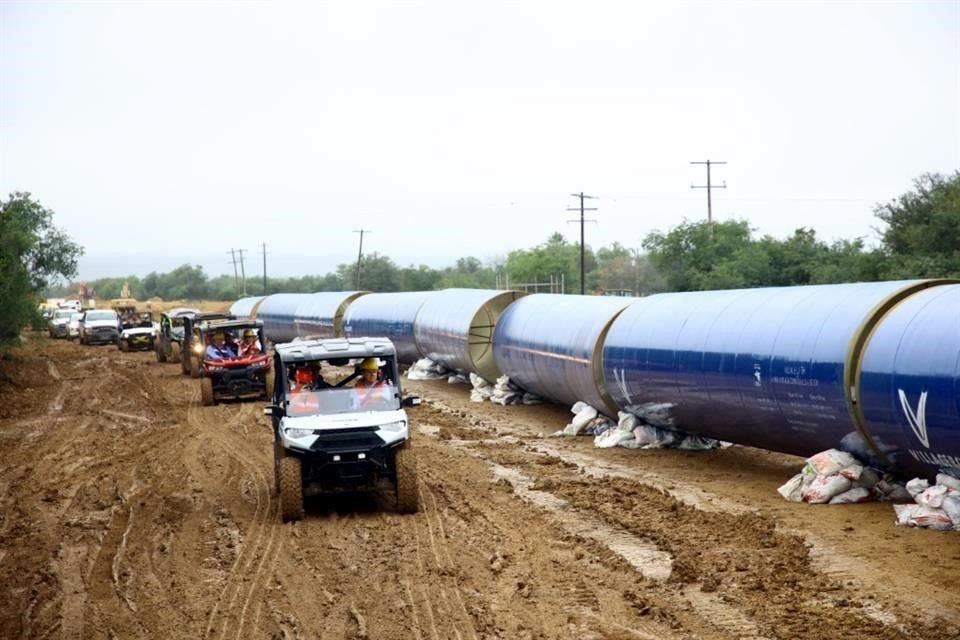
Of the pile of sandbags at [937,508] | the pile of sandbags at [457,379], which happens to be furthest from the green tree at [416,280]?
the pile of sandbags at [937,508]

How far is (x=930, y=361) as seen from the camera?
1395 cm

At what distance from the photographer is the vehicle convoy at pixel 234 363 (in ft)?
104

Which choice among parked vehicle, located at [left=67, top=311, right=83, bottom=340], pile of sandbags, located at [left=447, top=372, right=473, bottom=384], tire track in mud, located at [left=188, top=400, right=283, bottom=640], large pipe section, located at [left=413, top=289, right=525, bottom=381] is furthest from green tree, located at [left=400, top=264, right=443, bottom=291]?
tire track in mud, located at [left=188, top=400, right=283, bottom=640]

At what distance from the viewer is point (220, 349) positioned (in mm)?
32250

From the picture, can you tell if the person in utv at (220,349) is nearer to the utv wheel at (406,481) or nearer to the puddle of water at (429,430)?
the puddle of water at (429,430)

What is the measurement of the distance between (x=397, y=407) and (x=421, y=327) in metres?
22.9

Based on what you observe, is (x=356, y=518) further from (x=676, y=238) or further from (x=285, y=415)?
(x=676, y=238)

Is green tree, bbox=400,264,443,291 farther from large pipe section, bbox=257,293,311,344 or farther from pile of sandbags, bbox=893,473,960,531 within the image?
pile of sandbags, bbox=893,473,960,531

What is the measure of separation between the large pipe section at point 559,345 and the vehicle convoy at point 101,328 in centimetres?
3726

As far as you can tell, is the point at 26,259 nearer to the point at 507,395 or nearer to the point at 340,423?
the point at 507,395

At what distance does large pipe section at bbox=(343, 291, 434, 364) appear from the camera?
41.3 metres

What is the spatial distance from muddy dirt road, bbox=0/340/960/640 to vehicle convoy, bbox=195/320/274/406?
858 cm

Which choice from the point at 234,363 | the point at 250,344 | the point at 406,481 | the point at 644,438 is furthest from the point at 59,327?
the point at 406,481

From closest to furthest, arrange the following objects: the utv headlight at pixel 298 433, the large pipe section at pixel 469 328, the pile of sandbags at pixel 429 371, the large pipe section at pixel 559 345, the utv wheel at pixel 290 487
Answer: the utv wheel at pixel 290 487 < the utv headlight at pixel 298 433 < the large pipe section at pixel 559 345 < the large pipe section at pixel 469 328 < the pile of sandbags at pixel 429 371
